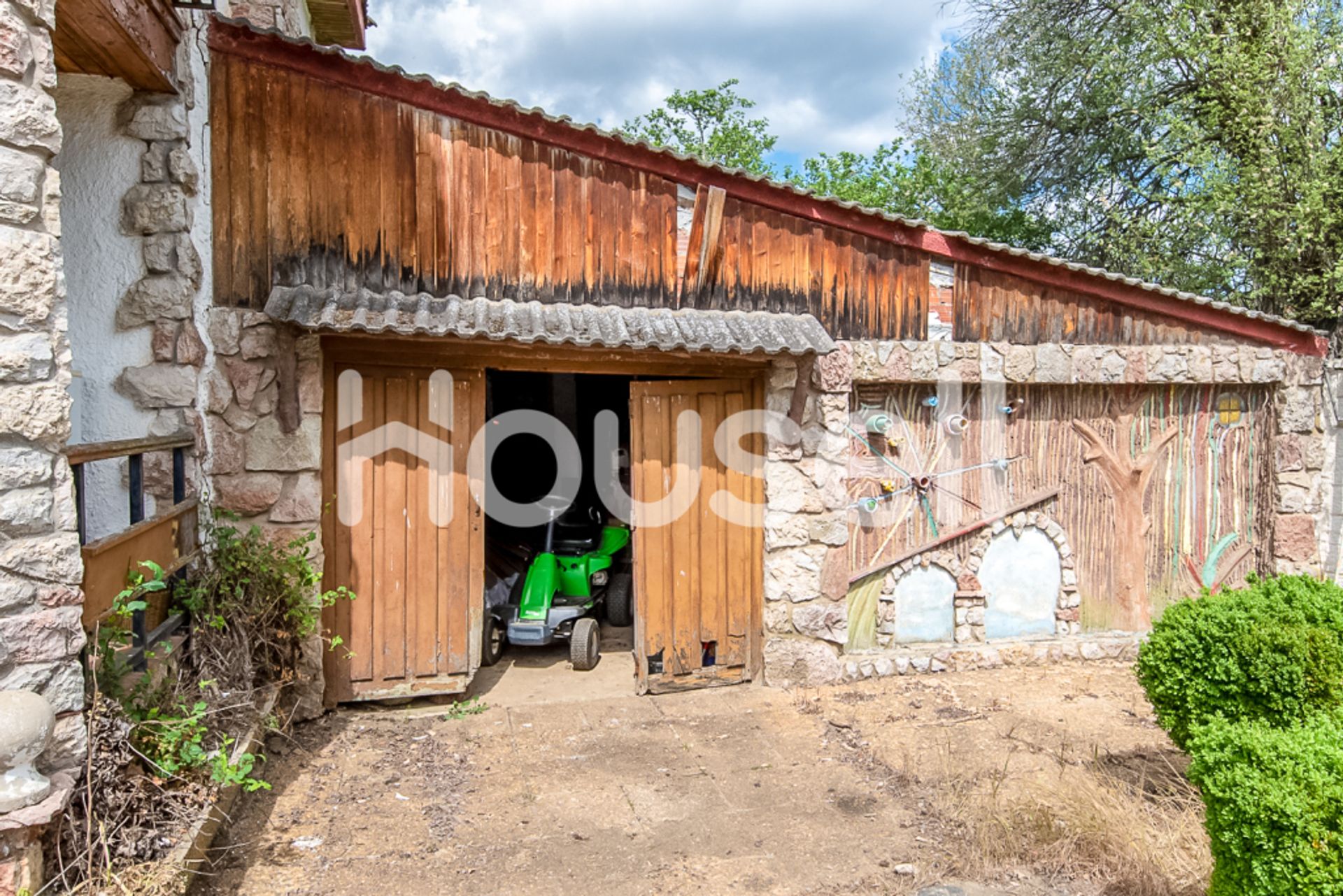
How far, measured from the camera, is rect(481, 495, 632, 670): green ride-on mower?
6.62 m

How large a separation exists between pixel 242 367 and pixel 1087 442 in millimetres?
6177

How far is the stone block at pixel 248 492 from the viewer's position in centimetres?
508

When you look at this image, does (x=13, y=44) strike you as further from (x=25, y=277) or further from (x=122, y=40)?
(x=122, y=40)

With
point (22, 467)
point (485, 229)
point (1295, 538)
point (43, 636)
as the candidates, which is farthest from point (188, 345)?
point (1295, 538)

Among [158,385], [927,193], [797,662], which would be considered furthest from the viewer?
[927,193]

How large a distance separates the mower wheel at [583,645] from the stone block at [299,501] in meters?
2.23

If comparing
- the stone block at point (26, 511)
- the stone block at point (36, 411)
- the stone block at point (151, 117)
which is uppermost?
the stone block at point (151, 117)

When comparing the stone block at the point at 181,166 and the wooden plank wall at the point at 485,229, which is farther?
the wooden plank wall at the point at 485,229

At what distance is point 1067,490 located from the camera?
22.6 ft

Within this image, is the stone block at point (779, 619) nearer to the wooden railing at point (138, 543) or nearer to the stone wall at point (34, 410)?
the wooden railing at point (138, 543)

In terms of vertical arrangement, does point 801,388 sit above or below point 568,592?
above

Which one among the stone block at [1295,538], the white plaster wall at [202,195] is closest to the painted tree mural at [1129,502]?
the stone block at [1295,538]

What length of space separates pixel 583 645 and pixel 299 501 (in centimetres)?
242

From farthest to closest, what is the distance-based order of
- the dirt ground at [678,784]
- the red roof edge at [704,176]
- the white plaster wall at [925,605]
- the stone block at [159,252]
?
the white plaster wall at [925,605]
the red roof edge at [704,176]
the stone block at [159,252]
the dirt ground at [678,784]
